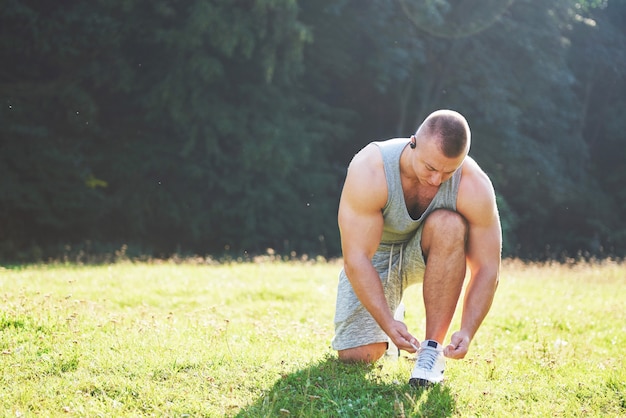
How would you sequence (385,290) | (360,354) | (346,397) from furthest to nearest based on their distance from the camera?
(385,290), (360,354), (346,397)

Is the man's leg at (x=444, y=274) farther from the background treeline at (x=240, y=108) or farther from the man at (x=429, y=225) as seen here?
the background treeline at (x=240, y=108)

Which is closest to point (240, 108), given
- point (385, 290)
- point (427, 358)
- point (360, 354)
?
point (385, 290)

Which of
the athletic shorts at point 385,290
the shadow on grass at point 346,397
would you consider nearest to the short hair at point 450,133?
the athletic shorts at point 385,290

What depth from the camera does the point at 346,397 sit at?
12.8ft

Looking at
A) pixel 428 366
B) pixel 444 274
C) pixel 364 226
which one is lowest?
pixel 428 366

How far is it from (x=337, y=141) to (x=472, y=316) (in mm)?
17950

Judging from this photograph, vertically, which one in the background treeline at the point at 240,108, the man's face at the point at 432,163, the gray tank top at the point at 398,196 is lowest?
the background treeline at the point at 240,108

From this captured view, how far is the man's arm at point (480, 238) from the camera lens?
14.2 ft

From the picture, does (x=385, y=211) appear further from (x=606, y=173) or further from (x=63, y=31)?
(x=606, y=173)

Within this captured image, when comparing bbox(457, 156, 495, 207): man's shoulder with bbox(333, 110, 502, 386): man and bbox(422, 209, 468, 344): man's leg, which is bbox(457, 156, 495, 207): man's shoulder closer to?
bbox(333, 110, 502, 386): man

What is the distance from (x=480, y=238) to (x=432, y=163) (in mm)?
628

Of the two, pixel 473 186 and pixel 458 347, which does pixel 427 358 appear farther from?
pixel 473 186

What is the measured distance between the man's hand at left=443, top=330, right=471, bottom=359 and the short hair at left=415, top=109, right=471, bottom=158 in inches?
40.9

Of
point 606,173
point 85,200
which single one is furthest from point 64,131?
point 606,173
